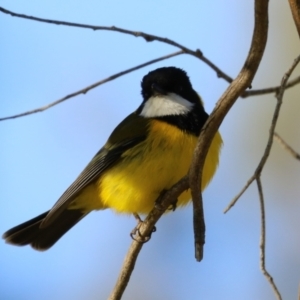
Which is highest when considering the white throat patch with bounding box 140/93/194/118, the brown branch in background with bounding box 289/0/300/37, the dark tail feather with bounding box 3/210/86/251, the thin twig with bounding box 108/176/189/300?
the brown branch in background with bounding box 289/0/300/37

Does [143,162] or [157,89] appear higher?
[157,89]

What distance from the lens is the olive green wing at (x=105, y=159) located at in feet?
13.6

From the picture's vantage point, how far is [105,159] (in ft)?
14.1

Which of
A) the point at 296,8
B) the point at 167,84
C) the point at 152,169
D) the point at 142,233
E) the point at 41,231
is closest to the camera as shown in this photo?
the point at 296,8

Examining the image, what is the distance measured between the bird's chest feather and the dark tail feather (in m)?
0.61

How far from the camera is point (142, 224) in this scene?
3809 mm

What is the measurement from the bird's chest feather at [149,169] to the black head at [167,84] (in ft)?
1.05

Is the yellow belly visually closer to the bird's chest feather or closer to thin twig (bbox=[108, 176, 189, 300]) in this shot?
the bird's chest feather

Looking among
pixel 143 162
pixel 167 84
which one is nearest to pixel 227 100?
pixel 143 162

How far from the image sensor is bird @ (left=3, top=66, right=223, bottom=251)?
3.87 meters

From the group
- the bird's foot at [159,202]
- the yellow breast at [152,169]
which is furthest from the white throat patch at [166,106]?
the bird's foot at [159,202]

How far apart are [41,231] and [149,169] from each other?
1247 mm

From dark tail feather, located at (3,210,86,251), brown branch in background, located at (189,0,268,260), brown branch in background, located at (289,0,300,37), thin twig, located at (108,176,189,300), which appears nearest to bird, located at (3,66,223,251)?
dark tail feather, located at (3,210,86,251)

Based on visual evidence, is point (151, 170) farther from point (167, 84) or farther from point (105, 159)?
point (167, 84)
